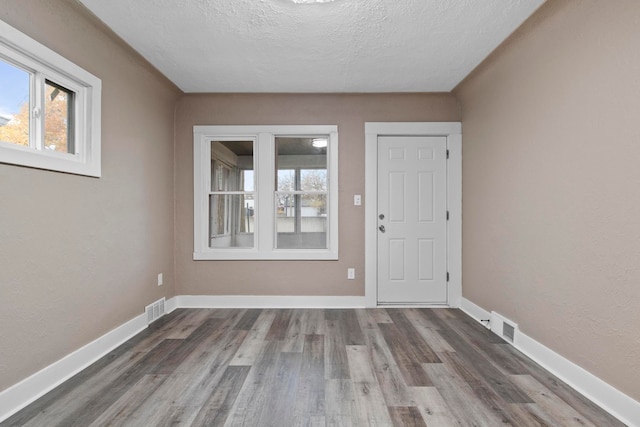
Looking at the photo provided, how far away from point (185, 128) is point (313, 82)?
64.5 inches

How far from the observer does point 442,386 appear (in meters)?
2.05

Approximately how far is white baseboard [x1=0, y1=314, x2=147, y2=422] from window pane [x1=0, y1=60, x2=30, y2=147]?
1.43 meters

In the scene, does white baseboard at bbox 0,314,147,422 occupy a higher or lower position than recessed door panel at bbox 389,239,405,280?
lower

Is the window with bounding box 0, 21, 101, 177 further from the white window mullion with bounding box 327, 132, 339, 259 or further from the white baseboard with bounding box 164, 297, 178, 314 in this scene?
the white window mullion with bounding box 327, 132, 339, 259

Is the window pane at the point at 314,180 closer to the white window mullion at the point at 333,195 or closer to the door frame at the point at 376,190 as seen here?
the white window mullion at the point at 333,195

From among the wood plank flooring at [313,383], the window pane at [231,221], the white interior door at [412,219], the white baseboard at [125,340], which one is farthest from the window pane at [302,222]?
the white baseboard at [125,340]

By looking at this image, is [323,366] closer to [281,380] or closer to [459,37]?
[281,380]

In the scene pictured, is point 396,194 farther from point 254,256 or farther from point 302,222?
point 254,256

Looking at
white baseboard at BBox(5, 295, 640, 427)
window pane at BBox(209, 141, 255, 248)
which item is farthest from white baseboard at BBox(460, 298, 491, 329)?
window pane at BBox(209, 141, 255, 248)

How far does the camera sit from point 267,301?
3.73 metres

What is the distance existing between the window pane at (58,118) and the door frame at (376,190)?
277 cm

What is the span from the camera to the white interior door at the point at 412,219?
12.4ft

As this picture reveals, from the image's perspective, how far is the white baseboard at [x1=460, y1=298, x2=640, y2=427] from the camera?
1.70 metres

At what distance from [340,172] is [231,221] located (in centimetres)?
147
